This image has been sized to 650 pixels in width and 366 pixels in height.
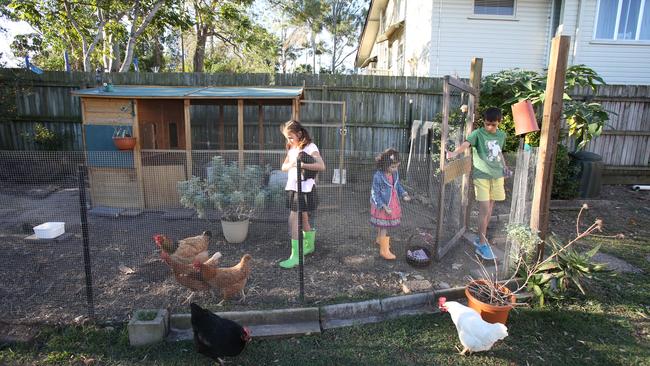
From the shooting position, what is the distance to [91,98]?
5.89 metres

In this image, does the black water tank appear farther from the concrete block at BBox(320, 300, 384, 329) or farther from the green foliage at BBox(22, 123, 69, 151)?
the green foliage at BBox(22, 123, 69, 151)

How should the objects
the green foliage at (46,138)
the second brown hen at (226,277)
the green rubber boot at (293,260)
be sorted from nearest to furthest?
1. the second brown hen at (226,277)
2. the green rubber boot at (293,260)
3. the green foliage at (46,138)

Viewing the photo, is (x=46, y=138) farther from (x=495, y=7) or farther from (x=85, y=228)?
(x=495, y=7)

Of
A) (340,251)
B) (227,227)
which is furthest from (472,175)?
(227,227)

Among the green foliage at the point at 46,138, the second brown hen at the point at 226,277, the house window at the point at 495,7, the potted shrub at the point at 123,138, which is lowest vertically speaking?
the second brown hen at the point at 226,277

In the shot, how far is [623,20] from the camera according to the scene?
32.1ft

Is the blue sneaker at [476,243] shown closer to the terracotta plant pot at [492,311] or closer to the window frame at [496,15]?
the terracotta plant pot at [492,311]

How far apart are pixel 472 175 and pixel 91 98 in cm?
572

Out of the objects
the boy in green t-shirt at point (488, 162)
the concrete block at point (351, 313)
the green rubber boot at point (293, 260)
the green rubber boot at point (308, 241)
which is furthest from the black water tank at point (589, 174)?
the green rubber boot at point (293, 260)

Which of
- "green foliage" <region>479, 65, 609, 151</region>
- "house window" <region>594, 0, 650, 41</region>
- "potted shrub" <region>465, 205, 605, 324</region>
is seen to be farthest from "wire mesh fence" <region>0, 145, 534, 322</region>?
"house window" <region>594, 0, 650, 41</region>

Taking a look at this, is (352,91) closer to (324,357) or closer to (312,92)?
(312,92)

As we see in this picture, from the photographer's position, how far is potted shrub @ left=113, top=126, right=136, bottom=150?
5691 millimetres

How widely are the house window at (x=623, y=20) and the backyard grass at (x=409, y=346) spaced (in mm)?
9368

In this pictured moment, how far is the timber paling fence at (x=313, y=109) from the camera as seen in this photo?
8.30 metres
